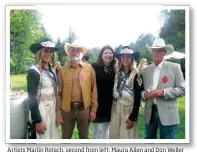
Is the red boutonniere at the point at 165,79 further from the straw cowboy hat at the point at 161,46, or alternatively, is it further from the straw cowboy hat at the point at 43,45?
the straw cowboy hat at the point at 43,45

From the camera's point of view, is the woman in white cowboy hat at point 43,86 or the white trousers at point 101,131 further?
the white trousers at point 101,131

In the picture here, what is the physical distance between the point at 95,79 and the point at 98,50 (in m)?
0.30

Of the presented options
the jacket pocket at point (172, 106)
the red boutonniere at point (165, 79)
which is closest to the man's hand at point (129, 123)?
the jacket pocket at point (172, 106)

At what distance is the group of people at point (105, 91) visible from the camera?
347cm

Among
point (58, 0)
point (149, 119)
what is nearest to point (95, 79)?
point (149, 119)

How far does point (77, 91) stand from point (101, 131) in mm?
498

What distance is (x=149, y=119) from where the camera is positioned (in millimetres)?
3498

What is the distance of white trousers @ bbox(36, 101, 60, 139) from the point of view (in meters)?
3.48

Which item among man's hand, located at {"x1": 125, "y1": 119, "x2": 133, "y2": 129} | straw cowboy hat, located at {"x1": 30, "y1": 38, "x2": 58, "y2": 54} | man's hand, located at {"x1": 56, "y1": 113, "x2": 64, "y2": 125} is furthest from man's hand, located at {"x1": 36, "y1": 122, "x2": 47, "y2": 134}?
man's hand, located at {"x1": 125, "y1": 119, "x2": 133, "y2": 129}

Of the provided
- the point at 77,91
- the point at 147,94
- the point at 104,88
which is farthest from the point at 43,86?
the point at 147,94

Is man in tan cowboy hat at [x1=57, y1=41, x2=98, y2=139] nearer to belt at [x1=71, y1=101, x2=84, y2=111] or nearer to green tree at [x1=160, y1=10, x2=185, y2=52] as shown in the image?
belt at [x1=71, y1=101, x2=84, y2=111]

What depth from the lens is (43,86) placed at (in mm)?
3441

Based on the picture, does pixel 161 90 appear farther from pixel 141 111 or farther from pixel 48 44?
pixel 48 44

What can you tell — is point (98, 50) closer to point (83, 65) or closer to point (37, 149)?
point (83, 65)
